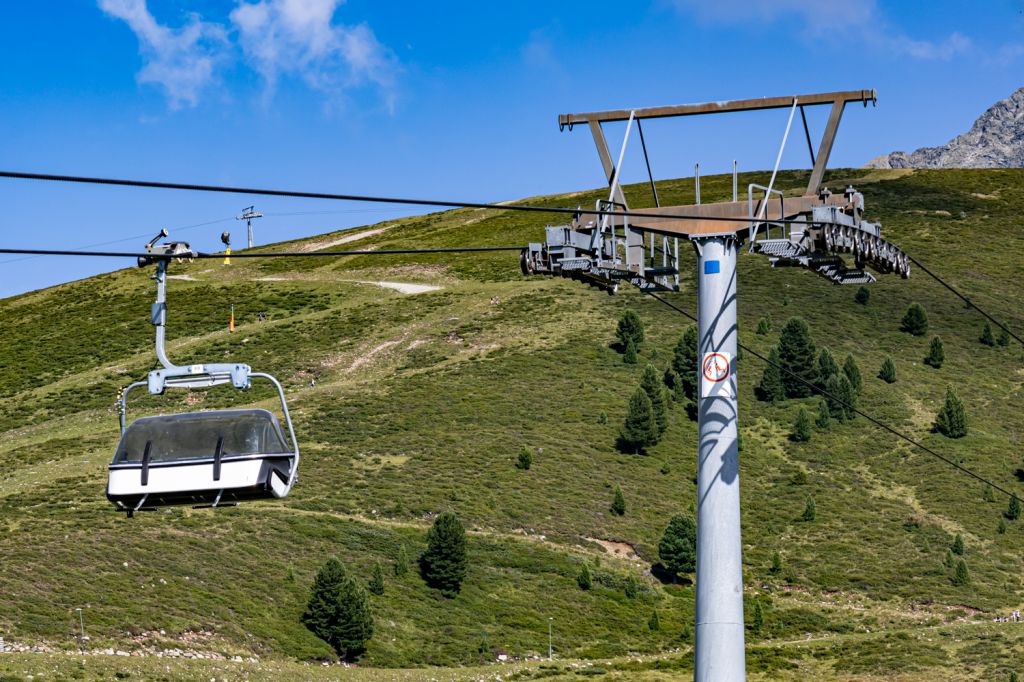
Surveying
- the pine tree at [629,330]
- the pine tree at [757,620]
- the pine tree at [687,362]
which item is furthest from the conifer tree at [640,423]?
the pine tree at [757,620]

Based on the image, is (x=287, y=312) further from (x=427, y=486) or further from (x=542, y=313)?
(x=427, y=486)

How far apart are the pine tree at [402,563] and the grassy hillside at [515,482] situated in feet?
1.24

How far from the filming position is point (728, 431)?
16.2 meters

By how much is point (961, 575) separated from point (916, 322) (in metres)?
30.9

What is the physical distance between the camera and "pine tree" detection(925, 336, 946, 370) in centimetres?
8494

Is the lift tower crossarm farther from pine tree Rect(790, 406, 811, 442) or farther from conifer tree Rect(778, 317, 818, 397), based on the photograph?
conifer tree Rect(778, 317, 818, 397)

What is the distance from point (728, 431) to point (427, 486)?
171 feet

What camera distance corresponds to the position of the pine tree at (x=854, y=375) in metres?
A: 79.9

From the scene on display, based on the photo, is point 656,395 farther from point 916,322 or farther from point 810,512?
point 916,322

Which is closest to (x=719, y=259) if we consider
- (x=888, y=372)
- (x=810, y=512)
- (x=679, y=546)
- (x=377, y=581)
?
(x=377, y=581)

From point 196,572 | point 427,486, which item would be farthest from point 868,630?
point 196,572

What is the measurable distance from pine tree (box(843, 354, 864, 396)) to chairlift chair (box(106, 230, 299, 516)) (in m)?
64.6

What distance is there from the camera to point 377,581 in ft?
184

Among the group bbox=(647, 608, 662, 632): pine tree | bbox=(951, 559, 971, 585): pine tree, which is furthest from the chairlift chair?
bbox=(951, 559, 971, 585): pine tree
